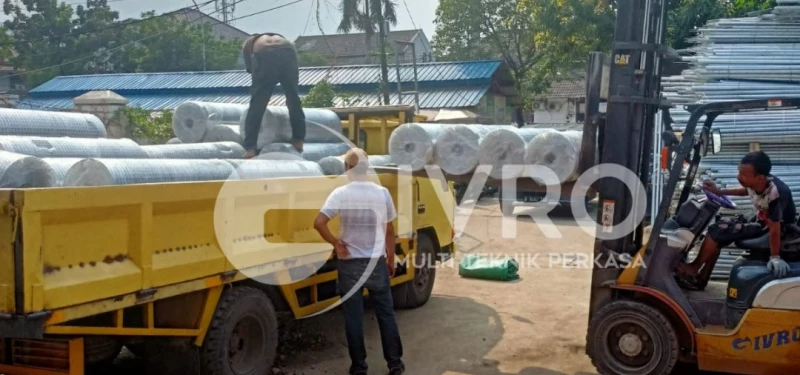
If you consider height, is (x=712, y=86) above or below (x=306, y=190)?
above

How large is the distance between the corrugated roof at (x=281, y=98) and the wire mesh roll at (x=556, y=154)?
49.5 ft

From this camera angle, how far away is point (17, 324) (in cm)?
350

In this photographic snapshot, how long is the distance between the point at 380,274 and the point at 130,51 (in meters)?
32.8

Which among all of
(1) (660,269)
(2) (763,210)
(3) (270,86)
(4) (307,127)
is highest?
(3) (270,86)

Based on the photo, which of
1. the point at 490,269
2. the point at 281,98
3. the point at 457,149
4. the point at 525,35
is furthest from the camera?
the point at 525,35

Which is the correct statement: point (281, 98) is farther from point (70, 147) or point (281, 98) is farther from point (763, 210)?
point (763, 210)

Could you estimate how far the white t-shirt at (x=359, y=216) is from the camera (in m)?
5.39

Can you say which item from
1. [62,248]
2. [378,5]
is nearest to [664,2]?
[62,248]

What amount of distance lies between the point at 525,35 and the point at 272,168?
2794cm

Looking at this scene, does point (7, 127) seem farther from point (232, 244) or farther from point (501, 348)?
point (501, 348)

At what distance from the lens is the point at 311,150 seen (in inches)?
310

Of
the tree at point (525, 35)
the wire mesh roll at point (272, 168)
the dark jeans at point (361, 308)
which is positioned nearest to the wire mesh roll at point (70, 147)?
the wire mesh roll at point (272, 168)

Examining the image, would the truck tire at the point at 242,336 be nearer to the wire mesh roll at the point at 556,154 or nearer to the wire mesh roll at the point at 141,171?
the wire mesh roll at the point at 141,171

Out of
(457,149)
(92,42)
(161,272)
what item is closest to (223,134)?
(457,149)
